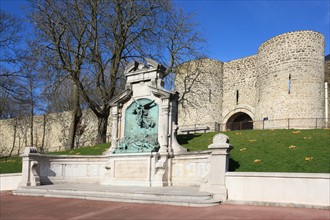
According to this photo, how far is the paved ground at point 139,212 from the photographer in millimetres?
6530

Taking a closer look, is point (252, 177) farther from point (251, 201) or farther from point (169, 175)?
point (169, 175)

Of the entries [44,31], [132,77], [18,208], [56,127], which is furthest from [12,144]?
[18,208]

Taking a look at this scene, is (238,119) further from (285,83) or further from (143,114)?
(143,114)

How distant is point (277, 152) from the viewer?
38.1 feet

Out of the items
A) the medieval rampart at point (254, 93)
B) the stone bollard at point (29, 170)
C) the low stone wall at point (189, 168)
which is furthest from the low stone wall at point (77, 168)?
the medieval rampart at point (254, 93)

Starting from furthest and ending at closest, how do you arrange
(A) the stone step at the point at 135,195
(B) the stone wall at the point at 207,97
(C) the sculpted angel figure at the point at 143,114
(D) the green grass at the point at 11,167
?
(B) the stone wall at the point at 207,97 → (D) the green grass at the point at 11,167 → (C) the sculpted angel figure at the point at 143,114 → (A) the stone step at the point at 135,195

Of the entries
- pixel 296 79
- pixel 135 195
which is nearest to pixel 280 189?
pixel 135 195

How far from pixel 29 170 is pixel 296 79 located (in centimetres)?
2389

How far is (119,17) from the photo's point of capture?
19.3 meters

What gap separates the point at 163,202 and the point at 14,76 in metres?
17.9

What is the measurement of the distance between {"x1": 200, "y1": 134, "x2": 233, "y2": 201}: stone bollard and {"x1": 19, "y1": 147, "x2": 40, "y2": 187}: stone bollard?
6211 millimetres

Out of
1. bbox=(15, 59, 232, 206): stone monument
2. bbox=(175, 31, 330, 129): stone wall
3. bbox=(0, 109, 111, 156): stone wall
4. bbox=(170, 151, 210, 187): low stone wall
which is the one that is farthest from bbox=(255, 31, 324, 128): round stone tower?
bbox=(170, 151, 210, 187): low stone wall

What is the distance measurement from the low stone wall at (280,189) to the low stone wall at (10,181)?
26.9 feet

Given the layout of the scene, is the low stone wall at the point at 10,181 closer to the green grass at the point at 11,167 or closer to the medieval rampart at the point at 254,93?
the green grass at the point at 11,167
